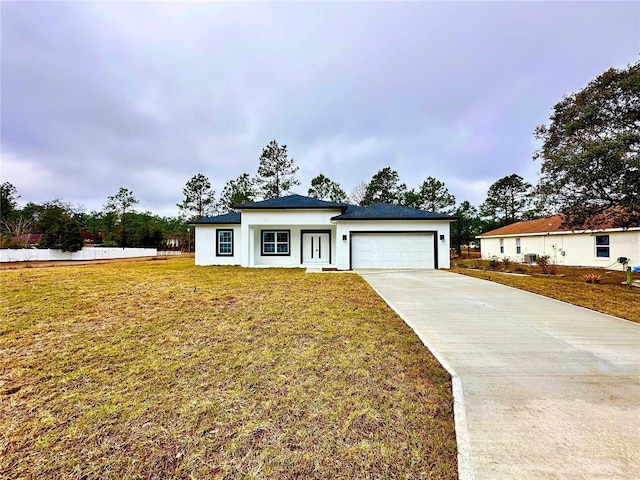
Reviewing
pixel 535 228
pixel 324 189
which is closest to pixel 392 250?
pixel 535 228

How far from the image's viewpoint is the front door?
656 inches

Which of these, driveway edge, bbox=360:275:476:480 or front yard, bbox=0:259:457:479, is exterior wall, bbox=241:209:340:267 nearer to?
front yard, bbox=0:259:457:479

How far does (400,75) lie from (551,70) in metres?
6.72

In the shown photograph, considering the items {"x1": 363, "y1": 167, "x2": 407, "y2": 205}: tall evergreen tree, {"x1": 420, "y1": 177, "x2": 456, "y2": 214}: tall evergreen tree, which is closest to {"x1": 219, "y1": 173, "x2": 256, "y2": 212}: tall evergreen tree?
{"x1": 363, "y1": 167, "x2": 407, "y2": 205}: tall evergreen tree

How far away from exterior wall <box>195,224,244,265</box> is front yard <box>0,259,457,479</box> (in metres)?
11.0

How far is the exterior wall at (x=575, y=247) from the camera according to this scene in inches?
616

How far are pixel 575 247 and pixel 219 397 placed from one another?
23494 mm

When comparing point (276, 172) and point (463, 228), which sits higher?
point (276, 172)

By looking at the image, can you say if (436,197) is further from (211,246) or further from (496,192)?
(211,246)

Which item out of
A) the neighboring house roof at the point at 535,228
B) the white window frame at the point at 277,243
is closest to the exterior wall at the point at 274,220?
the white window frame at the point at 277,243

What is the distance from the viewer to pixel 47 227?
28641 millimetres

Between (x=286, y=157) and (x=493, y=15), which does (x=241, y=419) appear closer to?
(x=493, y=15)

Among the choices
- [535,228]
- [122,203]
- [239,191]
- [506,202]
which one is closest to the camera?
[535,228]

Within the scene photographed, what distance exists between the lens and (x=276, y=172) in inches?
1275
